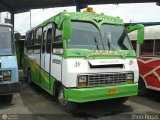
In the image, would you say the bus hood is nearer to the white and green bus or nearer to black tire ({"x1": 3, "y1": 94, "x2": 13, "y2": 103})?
the white and green bus

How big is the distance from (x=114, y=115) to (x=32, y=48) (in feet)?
19.3

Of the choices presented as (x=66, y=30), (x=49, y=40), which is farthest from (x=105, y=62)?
(x=49, y=40)

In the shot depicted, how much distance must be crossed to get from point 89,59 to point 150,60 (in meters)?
2.97

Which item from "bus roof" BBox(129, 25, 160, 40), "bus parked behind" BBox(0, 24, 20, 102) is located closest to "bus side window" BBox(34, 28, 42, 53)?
"bus parked behind" BBox(0, 24, 20, 102)

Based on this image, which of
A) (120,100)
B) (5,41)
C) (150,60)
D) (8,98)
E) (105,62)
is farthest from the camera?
(150,60)

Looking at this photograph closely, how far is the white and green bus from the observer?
7223 millimetres

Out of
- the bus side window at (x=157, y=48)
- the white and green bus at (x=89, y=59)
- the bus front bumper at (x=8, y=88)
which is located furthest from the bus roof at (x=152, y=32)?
the bus front bumper at (x=8, y=88)

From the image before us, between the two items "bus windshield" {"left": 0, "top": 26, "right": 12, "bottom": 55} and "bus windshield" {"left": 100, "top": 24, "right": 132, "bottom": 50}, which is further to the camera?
"bus windshield" {"left": 0, "top": 26, "right": 12, "bottom": 55}

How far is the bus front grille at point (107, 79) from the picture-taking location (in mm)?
7371

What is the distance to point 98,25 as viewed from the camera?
813cm

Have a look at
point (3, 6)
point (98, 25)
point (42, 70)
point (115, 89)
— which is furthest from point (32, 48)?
point (3, 6)

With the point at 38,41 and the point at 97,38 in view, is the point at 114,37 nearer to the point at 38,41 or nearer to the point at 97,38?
the point at 97,38

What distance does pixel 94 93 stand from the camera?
23.8 ft

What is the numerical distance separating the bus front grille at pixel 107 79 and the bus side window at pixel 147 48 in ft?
7.10
